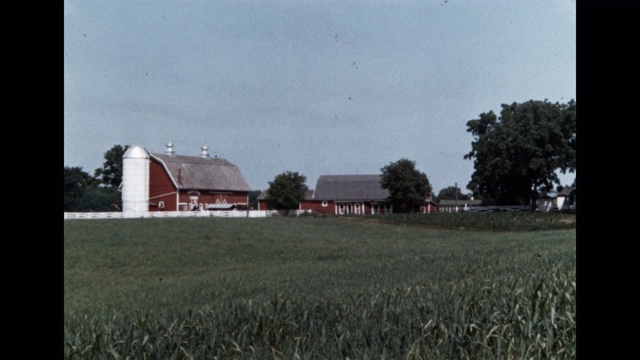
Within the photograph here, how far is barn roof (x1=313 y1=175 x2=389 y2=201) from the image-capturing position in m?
93.6

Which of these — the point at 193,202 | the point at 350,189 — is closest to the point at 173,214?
the point at 193,202

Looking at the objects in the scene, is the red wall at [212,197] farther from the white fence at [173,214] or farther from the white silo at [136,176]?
the white fence at [173,214]

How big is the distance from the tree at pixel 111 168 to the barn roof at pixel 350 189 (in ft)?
106

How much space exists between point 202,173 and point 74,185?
22.8m

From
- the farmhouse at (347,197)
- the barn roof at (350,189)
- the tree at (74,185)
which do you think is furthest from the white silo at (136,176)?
the barn roof at (350,189)

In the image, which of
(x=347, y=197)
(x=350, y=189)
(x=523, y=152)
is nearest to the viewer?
(x=523, y=152)

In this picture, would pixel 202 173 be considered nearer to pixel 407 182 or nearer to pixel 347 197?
pixel 347 197

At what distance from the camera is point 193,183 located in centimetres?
7269

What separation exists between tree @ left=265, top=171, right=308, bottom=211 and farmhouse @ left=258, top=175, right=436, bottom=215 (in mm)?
18071

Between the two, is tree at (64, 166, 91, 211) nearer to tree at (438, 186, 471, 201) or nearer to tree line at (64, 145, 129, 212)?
tree line at (64, 145, 129, 212)

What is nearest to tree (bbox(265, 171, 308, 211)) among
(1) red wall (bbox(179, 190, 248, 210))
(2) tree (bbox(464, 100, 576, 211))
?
(1) red wall (bbox(179, 190, 248, 210))

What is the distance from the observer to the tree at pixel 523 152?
61781mm
